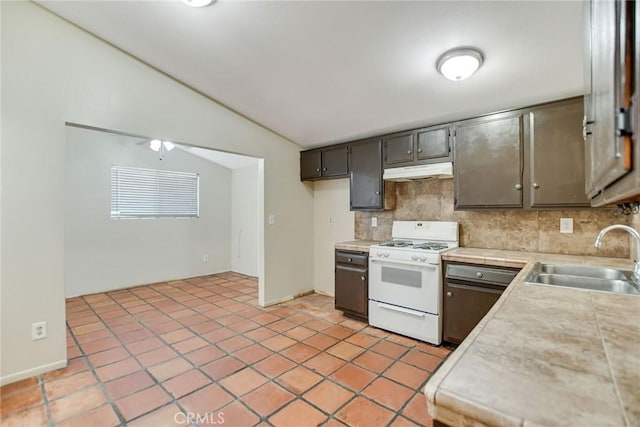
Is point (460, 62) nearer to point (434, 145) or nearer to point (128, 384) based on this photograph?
point (434, 145)

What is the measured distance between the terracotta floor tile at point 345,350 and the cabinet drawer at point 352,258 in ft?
2.92

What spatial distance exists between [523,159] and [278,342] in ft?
9.08

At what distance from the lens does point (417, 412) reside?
1.85m

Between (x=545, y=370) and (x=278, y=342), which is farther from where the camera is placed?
(x=278, y=342)

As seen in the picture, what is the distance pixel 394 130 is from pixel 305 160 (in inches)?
56.6

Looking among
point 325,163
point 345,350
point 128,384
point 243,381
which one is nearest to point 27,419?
point 128,384

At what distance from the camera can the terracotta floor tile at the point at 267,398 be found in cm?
189

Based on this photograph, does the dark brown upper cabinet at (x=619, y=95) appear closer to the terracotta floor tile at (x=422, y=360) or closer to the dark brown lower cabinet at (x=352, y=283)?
the terracotta floor tile at (x=422, y=360)

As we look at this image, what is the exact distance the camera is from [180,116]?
3.06 metres

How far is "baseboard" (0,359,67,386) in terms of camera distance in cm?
215

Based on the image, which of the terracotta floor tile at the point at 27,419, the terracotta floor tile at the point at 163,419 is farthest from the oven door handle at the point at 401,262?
the terracotta floor tile at the point at 27,419

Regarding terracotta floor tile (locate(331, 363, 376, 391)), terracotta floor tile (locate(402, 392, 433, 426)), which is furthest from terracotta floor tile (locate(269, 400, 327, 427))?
terracotta floor tile (locate(402, 392, 433, 426))

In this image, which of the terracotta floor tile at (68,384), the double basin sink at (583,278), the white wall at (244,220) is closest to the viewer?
the double basin sink at (583,278)

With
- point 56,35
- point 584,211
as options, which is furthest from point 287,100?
point 584,211
